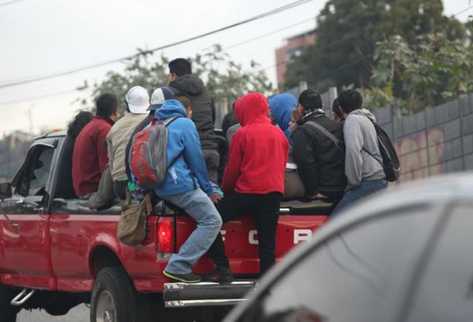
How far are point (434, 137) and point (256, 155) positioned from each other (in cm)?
998

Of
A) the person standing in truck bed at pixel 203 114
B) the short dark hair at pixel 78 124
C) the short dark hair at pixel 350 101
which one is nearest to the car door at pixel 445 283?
the person standing in truck bed at pixel 203 114

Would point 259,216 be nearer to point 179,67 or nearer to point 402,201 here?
point 179,67

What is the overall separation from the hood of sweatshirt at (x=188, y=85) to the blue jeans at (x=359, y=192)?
1.38 metres

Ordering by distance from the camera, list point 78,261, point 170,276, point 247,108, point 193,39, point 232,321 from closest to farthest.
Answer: point 232,321, point 170,276, point 247,108, point 78,261, point 193,39

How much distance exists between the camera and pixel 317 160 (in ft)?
33.7

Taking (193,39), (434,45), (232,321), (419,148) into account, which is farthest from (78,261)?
(193,39)

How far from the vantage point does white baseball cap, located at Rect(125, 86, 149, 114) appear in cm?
1038

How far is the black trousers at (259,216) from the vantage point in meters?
9.30

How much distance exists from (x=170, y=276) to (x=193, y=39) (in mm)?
23425

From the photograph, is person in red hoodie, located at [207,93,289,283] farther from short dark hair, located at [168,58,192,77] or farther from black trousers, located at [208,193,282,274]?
short dark hair, located at [168,58,192,77]

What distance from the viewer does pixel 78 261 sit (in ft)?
34.5

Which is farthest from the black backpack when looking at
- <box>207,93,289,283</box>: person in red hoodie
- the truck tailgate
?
<box>207,93,289,283</box>: person in red hoodie

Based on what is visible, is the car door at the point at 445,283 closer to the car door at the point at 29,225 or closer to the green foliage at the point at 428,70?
the car door at the point at 29,225

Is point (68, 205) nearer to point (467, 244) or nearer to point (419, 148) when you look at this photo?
point (467, 244)
